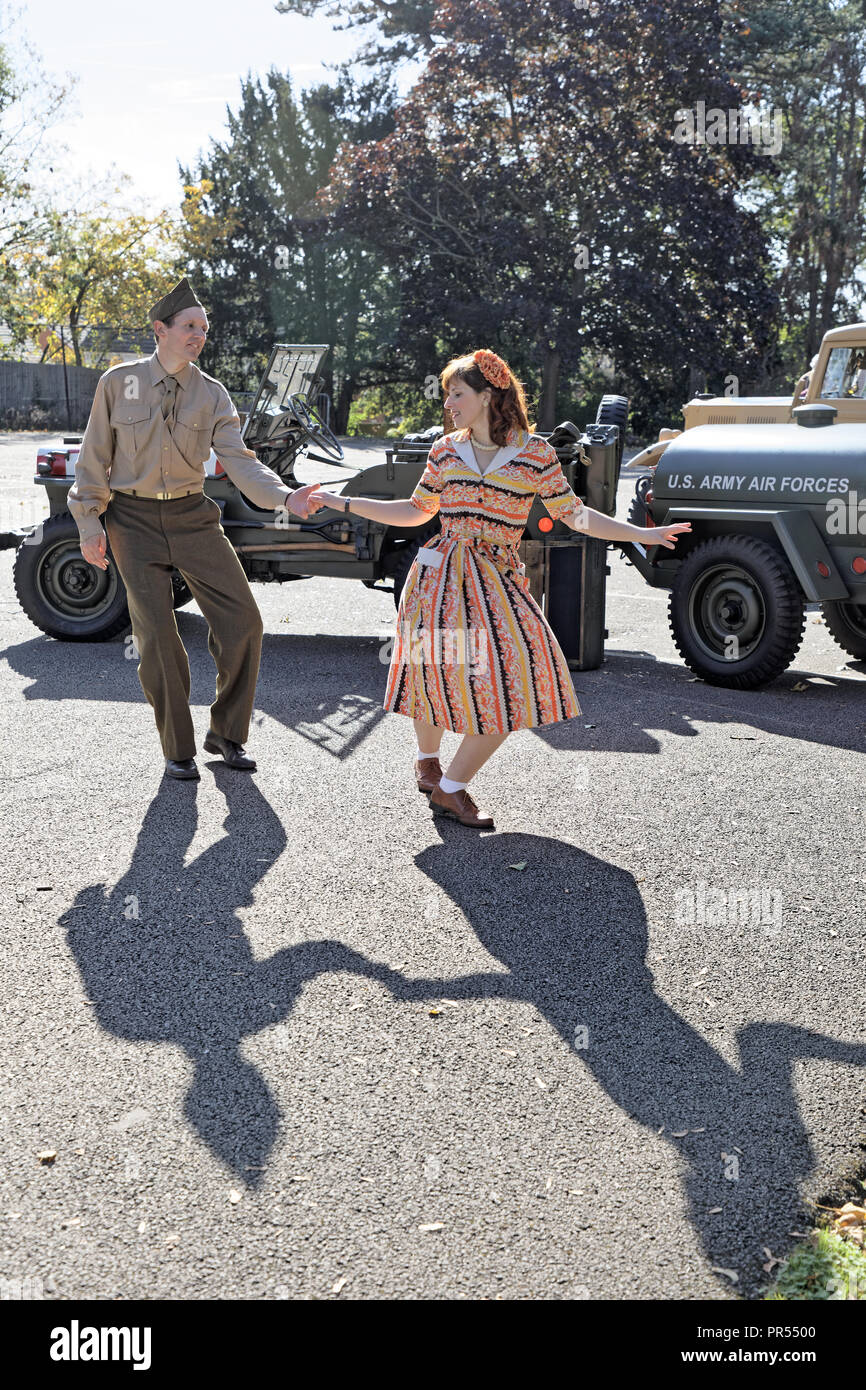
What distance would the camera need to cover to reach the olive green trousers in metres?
6.25

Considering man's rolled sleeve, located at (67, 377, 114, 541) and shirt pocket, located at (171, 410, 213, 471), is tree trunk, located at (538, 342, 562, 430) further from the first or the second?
man's rolled sleeve, located at (67, 377, 114, 541)

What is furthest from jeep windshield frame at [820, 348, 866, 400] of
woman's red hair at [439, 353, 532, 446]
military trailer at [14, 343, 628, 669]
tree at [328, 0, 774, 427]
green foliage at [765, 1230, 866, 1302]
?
tree at [328, 0, 774, 427]

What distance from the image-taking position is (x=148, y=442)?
20.1 ft

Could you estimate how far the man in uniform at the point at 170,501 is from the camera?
6.11 meters

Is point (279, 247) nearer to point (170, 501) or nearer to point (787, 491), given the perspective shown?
point (787, 491)

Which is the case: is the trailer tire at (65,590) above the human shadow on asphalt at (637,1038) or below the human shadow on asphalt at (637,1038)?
above

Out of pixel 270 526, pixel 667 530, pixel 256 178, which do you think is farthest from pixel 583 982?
pixel 256 178

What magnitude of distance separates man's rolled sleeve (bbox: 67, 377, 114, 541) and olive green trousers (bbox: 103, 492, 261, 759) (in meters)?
0.15

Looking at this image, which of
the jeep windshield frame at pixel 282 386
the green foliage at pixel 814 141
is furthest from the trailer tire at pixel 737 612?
the green foliage at pixel 814 141

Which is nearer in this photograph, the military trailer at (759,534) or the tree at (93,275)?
the military trailer at (759,534)

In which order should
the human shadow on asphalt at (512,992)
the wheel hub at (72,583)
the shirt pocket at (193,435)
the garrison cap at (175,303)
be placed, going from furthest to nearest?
1. the wheel hub at (72,583)
2. the shirt pocket at (193,435)
3. the garrison cap at (175,303)
4. the human shadow on asphalt at (512,992)

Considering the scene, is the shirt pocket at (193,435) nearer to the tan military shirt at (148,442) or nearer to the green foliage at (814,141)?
the tan military shirt at (148,442)

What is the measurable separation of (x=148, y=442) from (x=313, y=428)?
4.28 m

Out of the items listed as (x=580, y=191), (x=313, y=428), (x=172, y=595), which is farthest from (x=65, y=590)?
(x=580, y=191)
